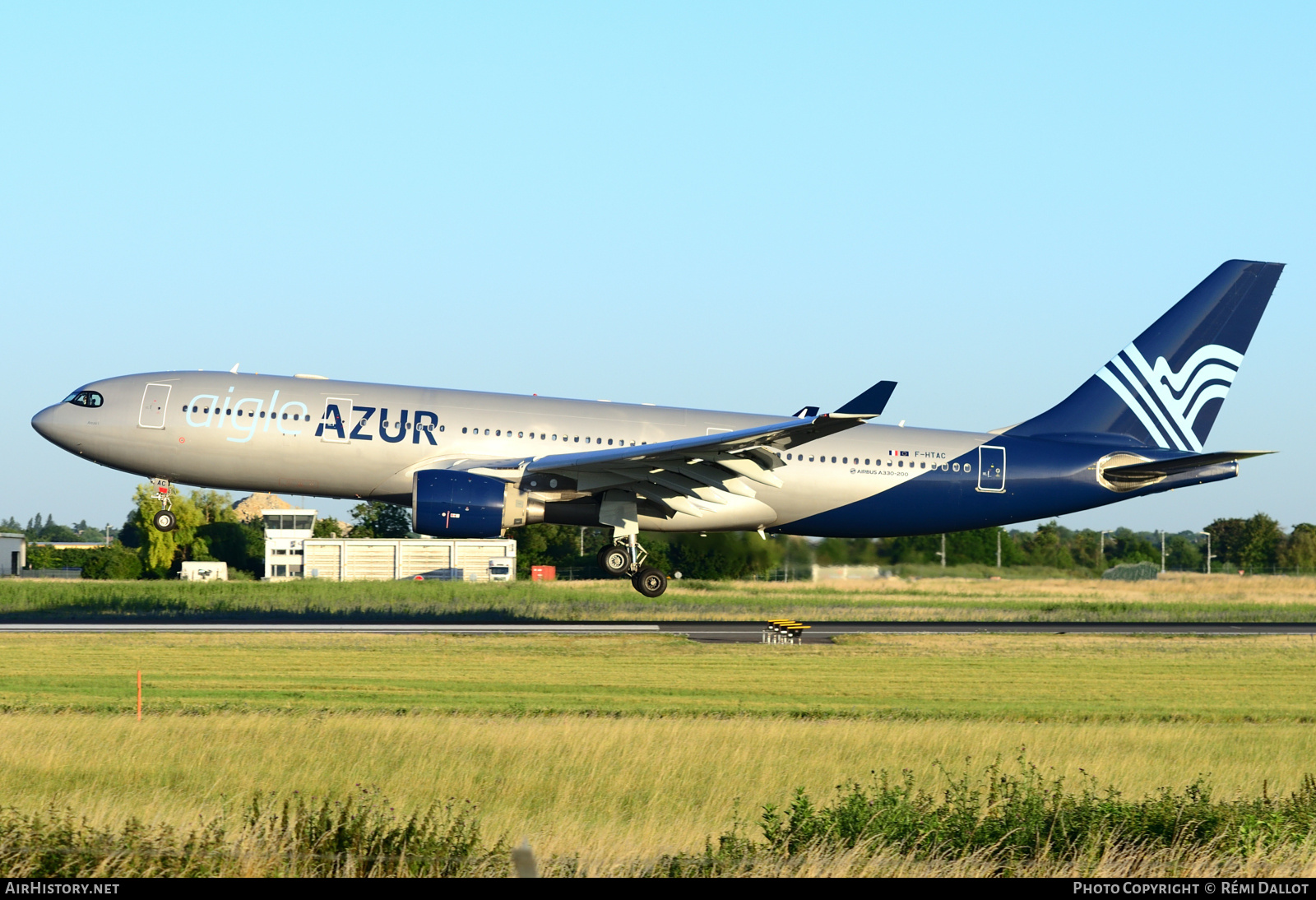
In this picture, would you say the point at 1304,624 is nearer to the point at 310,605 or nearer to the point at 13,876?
the point at 310,605

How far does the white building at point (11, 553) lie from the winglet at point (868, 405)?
81.8 metres

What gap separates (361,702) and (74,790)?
802cm

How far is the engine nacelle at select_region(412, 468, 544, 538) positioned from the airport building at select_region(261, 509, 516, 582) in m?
36.0

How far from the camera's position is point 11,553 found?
94.6 m

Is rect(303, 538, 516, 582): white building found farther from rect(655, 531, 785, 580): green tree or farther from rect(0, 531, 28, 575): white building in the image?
rect(0, 531, 28, 575): white building

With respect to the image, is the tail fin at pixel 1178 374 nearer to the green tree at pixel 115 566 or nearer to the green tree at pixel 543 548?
the green tree at pixel 543 548

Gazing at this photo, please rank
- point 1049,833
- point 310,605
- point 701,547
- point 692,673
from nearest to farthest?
1. point 1049,833
2. point 692,673
3. point 701,547
4. point 310,605

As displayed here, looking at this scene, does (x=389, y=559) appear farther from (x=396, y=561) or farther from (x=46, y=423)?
(x=46, y=423)

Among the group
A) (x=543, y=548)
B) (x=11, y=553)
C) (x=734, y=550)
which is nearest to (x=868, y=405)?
(x=734, y=550)

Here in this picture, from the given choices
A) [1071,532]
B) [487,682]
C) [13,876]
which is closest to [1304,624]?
[1071,532]

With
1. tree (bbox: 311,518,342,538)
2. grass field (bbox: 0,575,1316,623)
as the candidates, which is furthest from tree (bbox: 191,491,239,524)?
grass field (bbox: 0,575,1316,623)

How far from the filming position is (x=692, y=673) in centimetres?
2641

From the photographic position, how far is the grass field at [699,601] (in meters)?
42.3

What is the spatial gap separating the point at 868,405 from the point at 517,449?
9.31 m
